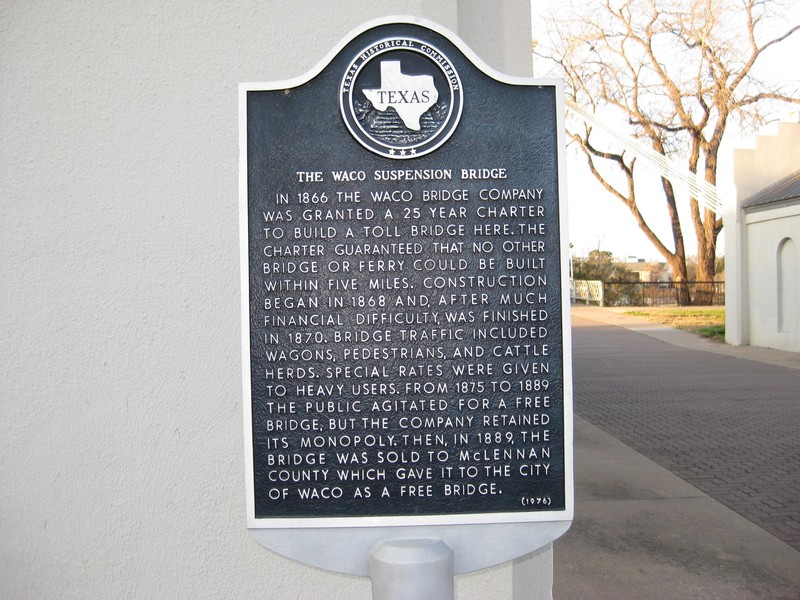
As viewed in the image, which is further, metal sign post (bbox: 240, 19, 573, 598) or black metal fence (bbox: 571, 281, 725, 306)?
black metal fence (bbox: 571, 281, 725, 306)

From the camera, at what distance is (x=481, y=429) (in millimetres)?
2404

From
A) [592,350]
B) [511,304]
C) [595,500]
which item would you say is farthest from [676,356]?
[511,304]

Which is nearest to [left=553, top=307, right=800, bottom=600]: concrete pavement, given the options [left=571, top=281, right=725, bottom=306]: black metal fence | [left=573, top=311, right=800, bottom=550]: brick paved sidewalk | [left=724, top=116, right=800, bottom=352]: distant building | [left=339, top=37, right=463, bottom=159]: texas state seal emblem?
[left=573, top=311, right=800, bottom=550]: brick paved sidewalk

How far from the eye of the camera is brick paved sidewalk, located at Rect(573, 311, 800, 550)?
602 cm

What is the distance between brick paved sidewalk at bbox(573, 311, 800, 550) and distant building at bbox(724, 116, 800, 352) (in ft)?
7.09

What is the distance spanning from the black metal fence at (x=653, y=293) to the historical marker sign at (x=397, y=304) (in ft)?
103

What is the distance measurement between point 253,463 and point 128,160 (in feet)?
5.03

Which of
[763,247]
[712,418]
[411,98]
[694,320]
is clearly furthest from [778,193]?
[411,98]

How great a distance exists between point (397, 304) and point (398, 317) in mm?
46

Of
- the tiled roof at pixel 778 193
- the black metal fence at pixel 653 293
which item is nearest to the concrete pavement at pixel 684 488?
the tiled roof at pixel 778 193

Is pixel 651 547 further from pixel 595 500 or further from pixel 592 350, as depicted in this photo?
pixel 592 350

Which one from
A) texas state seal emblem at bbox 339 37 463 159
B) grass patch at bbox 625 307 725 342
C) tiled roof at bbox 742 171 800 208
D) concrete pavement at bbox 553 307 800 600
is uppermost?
tiled roof at bbox 742 171 800 208

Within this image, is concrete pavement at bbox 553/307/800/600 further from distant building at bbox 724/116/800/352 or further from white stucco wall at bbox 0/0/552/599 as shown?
distant building at bbox 724/116/800/352

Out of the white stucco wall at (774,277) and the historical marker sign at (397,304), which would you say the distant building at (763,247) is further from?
the historical marker sign at (397,304)
